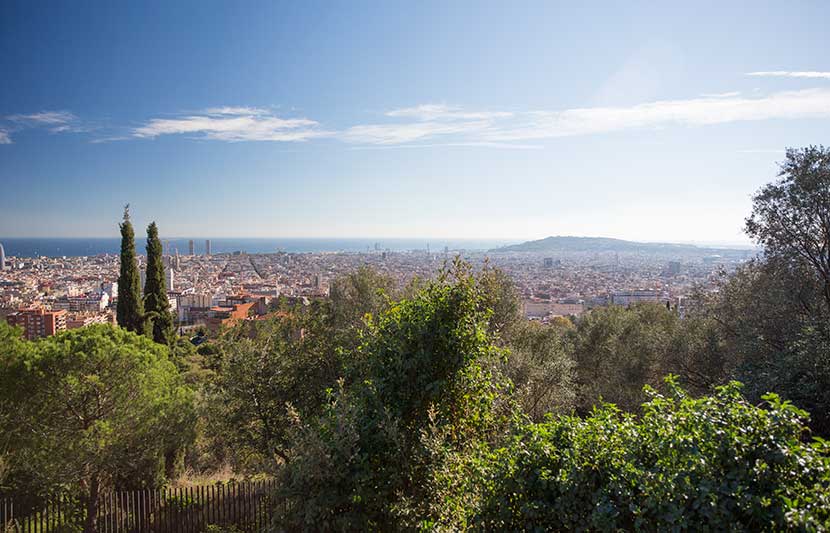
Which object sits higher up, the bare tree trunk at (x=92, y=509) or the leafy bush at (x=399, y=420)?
the leafy bush at (x=399, y=420)

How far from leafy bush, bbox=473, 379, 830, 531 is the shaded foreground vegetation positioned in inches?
0.6

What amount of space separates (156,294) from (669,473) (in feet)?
84.0

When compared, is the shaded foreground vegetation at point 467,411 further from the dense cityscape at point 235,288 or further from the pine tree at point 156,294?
the pine tree at point 156,294

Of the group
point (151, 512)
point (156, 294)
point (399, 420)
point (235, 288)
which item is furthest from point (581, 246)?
point (399, 420)

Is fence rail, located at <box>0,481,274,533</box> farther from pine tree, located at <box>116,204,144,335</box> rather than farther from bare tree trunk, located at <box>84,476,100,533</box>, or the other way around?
pine tree, located at <box>116,204,144,335</box>

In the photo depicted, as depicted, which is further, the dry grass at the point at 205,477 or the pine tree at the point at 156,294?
the pine tree at the point at 156,294

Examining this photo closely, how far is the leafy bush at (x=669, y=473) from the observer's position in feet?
9.39

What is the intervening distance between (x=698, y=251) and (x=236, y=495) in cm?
15284

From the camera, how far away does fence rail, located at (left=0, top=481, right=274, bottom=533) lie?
7727 millimetres

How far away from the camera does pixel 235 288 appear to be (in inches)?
3086

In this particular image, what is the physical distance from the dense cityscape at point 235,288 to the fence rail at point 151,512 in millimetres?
5221

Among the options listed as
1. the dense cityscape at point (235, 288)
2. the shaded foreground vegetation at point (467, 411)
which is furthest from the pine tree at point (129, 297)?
the shaded foreground vegetation at point (467, 411)

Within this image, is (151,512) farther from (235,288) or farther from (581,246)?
(581,246)

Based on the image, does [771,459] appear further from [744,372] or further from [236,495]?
[236,495]
